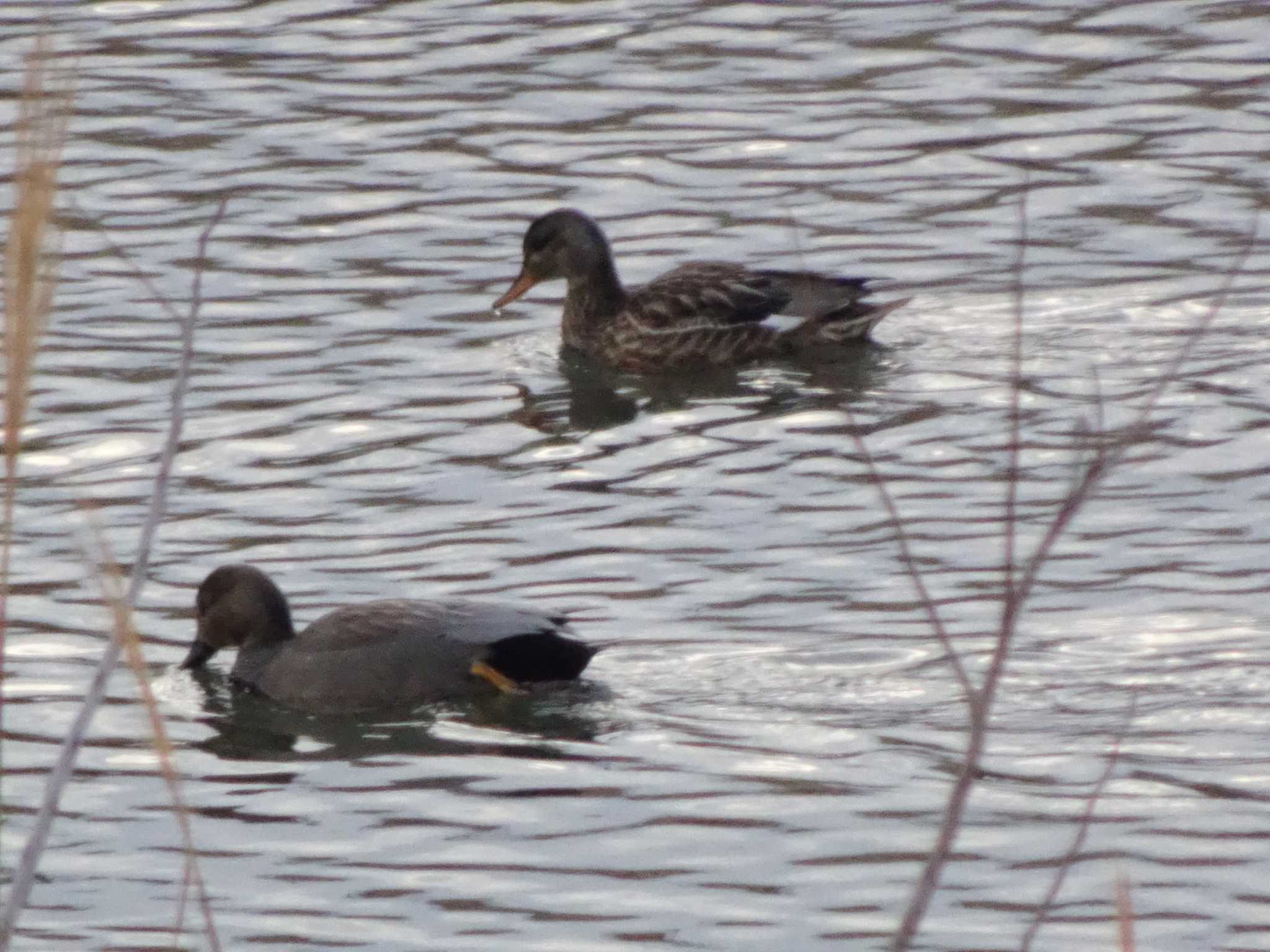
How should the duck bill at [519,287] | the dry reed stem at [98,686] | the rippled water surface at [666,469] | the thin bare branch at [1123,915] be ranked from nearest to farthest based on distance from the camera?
1. the thin bare branch at [1123,915]
2. the dry reed stem at [98,686]
3. the rippled water surface at [666,469]
4. the duck bill at [519,287]

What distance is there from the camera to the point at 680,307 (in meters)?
12.6

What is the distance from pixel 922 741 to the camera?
759 cm

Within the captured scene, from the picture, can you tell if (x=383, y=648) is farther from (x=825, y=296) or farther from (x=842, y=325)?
(x=842, y=325)

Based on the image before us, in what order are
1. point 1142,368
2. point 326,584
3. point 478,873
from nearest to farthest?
point 478,873 < point 326,584 < point 1142,368

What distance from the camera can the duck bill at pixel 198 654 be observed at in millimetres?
8758

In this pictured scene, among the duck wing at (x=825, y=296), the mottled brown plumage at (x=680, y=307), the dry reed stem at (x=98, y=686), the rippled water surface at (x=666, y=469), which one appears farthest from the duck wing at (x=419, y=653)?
the dry reed stem at (x=98, y=686)

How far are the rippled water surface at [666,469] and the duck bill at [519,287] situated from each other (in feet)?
0.42

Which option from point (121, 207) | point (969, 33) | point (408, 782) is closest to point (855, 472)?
point (408, 782)

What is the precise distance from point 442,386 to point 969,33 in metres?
6.37

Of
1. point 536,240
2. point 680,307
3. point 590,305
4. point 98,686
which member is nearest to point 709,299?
point 680,307

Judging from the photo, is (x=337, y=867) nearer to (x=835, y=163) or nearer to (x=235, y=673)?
(x=235, y=673)

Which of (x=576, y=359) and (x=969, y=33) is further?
(x=969, y=33)

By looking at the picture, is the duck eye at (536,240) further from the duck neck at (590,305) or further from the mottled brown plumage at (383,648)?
the mottled brown plumage at (383,648)

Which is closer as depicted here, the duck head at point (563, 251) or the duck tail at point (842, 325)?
the duck tail at point (842, 325)
